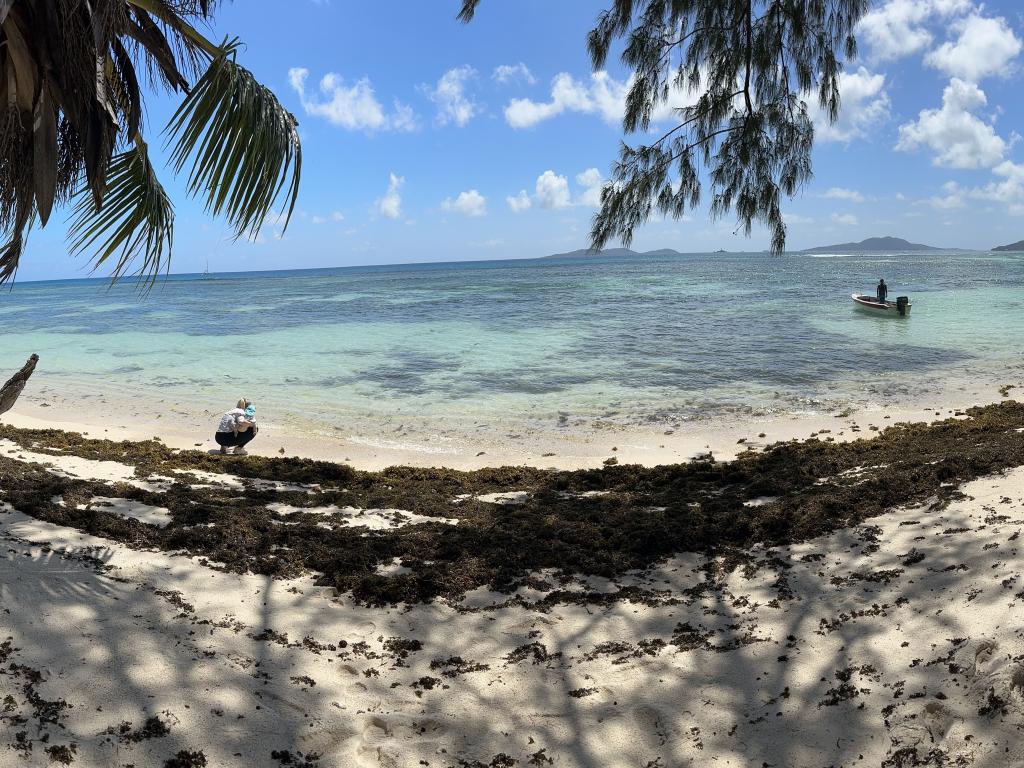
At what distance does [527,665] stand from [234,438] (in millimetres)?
7565

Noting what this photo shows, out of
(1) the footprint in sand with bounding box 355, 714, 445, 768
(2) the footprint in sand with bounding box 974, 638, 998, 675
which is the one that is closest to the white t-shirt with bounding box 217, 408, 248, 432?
(1) the footprint in sand with bounding box 355, 714, 445, 768

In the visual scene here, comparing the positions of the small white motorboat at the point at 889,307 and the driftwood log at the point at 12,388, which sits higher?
the small white motorboat at the point at 889,307

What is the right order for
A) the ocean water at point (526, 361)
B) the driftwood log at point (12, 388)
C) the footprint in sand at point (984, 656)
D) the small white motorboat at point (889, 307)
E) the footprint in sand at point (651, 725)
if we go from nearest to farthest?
the footprint in sand at point (984, 656) → the footprint in sand at point (651, 725) → the driftwood log at point (12, 388) → the ocean water at point (526, 361) → the small white motorboat at point (889, 307)

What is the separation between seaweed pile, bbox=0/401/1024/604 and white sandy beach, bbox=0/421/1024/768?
0.28m

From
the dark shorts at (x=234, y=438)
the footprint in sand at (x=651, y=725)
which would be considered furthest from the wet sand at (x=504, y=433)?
the footprint in sand at (x=651, y=725)

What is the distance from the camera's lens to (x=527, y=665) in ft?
11.6

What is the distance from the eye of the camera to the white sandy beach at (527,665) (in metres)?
2.66

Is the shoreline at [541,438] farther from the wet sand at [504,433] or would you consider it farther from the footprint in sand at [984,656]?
the footprint in sand at [984,656]

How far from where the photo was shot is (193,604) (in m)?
3.76

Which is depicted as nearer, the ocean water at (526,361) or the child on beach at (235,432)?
the child on beach at (235,432)

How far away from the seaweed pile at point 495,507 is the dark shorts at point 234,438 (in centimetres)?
156

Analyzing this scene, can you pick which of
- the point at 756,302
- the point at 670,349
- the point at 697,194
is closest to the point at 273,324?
the point at 670,349

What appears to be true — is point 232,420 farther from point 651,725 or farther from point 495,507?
point 651,725

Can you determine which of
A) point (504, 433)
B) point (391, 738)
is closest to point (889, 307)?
point (504, 433)
